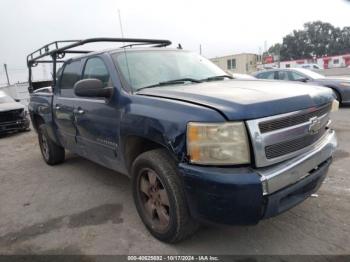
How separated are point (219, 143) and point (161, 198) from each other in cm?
87

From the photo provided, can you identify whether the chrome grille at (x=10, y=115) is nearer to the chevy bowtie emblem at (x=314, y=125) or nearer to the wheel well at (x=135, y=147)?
the wheel well at (x=135, y=147)

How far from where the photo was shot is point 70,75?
4.87m

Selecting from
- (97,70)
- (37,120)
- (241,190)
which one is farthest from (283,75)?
(241,190)

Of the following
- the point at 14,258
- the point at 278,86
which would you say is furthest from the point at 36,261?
the point at 278,86

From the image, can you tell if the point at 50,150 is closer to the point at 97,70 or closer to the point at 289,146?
the point at 97,70

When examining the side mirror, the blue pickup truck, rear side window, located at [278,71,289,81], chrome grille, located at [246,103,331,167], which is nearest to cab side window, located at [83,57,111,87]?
the blue pickup truck

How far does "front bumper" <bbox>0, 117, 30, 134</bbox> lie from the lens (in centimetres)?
1080

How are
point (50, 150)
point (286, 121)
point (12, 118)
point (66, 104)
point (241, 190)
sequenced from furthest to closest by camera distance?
1. point (12, 118)
2. point (50, 150)
3. point (66, 104)
4. point (286, 121)
5. point (241, 190)

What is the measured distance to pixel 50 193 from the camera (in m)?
4.79

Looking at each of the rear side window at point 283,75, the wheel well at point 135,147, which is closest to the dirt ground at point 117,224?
the wheel well at point 135,147

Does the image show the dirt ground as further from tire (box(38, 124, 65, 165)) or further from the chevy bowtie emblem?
the chevy bowtie emblem

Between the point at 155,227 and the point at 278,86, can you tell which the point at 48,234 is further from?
the point at 278,86

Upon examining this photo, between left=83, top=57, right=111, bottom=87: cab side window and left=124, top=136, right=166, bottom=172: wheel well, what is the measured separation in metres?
0.72

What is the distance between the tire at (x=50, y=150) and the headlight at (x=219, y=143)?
411 cm
